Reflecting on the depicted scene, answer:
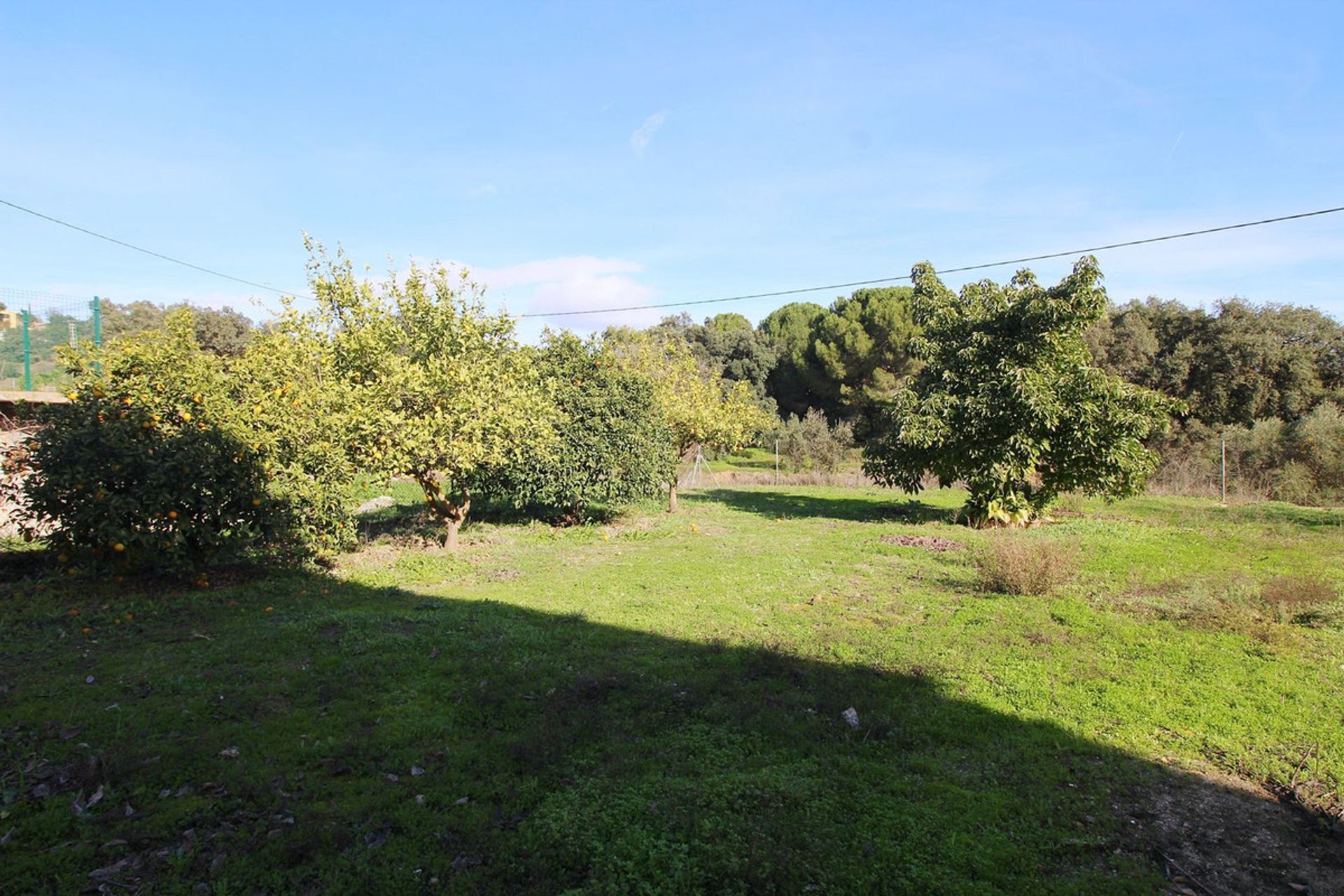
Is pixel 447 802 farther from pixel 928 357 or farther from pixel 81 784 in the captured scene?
pixel 928 357

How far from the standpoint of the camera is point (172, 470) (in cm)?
761

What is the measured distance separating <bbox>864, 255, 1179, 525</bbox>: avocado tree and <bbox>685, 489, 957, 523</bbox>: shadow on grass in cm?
136

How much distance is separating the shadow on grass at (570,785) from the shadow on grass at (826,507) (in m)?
10.5

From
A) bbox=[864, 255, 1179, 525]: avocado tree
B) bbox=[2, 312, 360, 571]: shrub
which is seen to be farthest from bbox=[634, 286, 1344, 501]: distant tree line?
bbox=[2, 312, 360, 571]: shrub

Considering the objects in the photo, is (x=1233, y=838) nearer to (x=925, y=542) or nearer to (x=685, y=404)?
(x=925, y=542)

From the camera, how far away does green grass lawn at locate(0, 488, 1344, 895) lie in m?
3.33

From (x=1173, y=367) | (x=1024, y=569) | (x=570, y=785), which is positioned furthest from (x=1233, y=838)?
(x=1173, y=367)

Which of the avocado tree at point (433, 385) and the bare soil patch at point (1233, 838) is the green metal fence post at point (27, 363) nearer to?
the avocado tree at point (433, 385)

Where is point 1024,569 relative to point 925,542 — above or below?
above

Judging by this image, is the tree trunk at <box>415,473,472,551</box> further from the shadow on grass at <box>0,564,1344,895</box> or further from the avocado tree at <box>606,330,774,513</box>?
the avocado tree at <box>606,330,774,513</box>

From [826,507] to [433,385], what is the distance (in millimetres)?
11011

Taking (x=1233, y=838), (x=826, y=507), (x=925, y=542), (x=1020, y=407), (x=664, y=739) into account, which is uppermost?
(x=1020, y=407)

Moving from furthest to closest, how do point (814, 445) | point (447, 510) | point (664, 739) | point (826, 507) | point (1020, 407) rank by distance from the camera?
point (814, 445) < point (826, 507) < point (1020, 407) < point (447, 510) < point (664, 739)

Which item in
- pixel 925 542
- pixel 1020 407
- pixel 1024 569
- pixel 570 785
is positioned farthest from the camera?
pixel 1020 407
